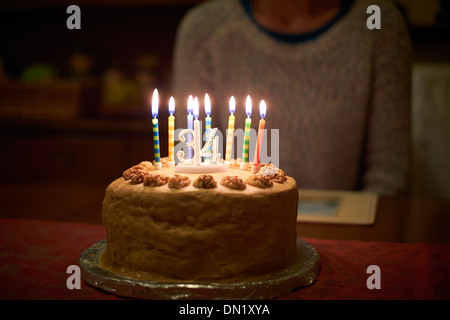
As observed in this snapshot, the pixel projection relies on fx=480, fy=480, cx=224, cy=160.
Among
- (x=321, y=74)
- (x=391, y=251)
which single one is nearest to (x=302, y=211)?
(x=391, y=251)

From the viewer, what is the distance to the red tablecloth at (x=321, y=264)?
35.3 inches

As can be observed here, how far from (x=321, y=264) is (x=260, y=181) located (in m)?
0.26

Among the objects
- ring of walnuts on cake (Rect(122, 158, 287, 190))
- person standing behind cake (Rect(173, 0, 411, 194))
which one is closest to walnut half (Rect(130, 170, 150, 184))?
ring of walnuts on cake (Rect(122, 158, 287, 190))

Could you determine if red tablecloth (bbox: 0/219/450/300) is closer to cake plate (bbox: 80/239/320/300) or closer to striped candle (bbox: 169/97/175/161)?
cake plate (bbox: 80/239/320/300)

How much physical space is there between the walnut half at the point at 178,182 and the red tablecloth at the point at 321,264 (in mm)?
236

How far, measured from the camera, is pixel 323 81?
2016mm

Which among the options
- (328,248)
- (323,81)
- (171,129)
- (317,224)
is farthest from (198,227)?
(323,81)

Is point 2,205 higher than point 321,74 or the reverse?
the reverse

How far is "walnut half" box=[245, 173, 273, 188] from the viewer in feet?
3.19

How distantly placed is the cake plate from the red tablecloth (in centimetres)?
2

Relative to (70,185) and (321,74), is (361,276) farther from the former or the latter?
(70,185)

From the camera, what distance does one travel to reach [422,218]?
1438mm

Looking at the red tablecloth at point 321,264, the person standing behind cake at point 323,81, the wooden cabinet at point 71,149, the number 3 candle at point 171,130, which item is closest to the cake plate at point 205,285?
the red tablecloth at point 321,264
